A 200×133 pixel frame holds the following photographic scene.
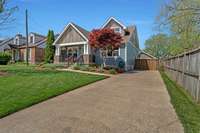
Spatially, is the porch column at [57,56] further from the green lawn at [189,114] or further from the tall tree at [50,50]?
the green lawn at [189,114]

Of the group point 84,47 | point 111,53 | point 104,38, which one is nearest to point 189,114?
point 104,38

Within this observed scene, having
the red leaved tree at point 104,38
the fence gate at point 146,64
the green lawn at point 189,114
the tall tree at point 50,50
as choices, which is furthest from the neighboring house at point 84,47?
the green lawn at point 189,114

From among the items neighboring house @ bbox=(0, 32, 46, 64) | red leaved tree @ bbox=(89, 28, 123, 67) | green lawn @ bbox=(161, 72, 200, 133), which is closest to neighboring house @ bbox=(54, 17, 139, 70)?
red leaved tree @ bbox=(89, 28, 123, 67)

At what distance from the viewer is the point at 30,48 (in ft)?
105

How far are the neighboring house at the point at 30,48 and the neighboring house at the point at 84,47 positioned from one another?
24.8 feet

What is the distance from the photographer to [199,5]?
507 inches

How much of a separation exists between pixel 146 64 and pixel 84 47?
39.5 ft

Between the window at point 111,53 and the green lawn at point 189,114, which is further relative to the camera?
the window at point 111,53

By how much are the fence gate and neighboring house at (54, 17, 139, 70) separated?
20.8 feet

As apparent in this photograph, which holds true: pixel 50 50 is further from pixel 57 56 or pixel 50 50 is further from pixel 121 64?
pixel 121 64

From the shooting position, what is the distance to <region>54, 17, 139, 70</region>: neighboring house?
76.0ft

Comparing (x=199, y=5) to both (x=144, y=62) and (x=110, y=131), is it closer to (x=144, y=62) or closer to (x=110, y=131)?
(x=110, y=131)

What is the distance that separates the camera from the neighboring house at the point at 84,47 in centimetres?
2317

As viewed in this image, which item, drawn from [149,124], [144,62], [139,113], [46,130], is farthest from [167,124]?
[144,62]
